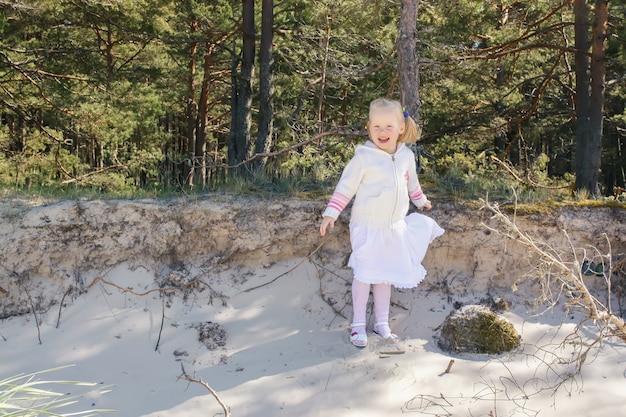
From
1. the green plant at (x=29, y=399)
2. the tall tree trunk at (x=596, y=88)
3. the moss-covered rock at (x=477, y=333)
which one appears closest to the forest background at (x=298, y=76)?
the tall tree trunk at (x=596, y=88)

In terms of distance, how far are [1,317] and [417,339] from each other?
348 cm

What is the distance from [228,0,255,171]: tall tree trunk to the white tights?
364 inches

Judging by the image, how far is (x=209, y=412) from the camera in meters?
4.02

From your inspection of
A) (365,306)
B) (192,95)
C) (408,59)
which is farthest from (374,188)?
(192,95)

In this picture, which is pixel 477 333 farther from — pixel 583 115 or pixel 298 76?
pixel 298 76

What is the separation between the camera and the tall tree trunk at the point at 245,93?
13828 millimetres

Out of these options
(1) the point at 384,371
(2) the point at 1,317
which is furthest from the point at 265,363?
(2) the point at 1,317

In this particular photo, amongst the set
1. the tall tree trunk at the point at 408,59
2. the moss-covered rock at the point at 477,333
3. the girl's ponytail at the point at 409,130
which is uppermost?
the tall tree trunk at the point at 408,59

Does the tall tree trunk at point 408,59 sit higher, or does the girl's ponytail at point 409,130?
the tall tree trunk at point 408,59

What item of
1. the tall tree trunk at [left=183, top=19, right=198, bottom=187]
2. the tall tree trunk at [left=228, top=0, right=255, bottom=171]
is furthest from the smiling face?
the tall tree trunk at [left=183, top=19, right=198, bottom=187]

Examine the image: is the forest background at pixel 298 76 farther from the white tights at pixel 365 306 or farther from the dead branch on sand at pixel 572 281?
the dead branch on sand at pixel 572 281

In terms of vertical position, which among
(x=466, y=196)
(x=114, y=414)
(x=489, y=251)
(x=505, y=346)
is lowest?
(x=114, y=414)

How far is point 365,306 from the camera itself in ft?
15.6

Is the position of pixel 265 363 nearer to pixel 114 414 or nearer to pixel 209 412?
pixel 209 412
